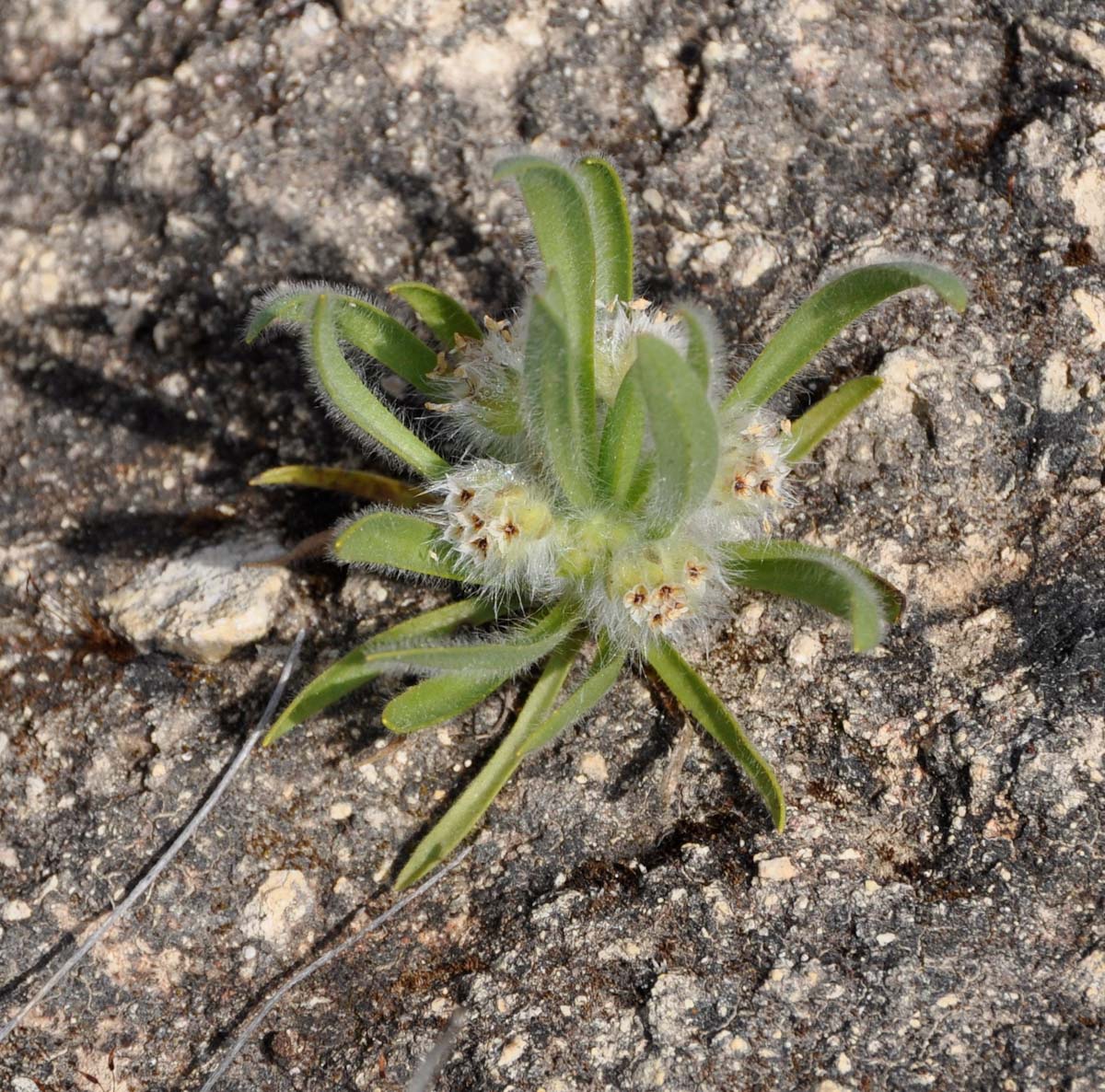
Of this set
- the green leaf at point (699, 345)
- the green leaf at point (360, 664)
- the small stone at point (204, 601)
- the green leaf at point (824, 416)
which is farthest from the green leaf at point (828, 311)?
the small stone at point (204, 601)

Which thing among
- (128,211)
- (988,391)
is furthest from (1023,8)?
(128,211)

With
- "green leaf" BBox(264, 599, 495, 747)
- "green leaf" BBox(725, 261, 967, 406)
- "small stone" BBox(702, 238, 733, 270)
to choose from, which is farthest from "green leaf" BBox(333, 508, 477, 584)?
"small stone" BBox(702, 238, 733, 270)

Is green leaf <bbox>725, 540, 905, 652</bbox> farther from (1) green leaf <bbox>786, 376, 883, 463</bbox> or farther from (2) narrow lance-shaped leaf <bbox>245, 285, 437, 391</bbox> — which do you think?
(2) narrow lance-shaped leaf <bbox>245, 285, 437, 391</bbox>

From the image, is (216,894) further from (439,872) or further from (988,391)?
(988,391)

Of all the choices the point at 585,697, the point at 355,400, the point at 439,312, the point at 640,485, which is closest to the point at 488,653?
the point at 585,697

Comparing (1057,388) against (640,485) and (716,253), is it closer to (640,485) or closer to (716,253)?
(716,253)

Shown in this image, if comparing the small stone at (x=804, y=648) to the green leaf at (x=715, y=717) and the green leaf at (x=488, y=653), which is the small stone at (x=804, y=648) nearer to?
the green leaf at (x=715, y=717)
